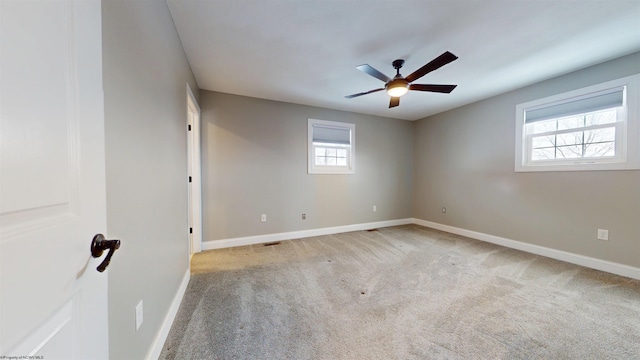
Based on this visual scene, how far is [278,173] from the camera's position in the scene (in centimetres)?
374

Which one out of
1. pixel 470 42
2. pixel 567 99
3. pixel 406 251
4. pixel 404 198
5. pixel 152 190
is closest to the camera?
pixel 152 190

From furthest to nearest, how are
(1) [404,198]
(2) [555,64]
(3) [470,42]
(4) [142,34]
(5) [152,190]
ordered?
(1) [404,198]
(2) [555,64]
(3) [470,42]
(5) [152,190]
(4) [142,34]

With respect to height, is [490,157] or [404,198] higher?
[490,157]

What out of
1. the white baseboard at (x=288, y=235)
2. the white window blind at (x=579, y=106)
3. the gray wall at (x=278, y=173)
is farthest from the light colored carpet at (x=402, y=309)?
the white window blind at (x=579, y=106)

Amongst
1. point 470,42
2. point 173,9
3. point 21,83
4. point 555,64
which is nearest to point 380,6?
point 470,42

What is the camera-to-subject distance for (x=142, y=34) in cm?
126

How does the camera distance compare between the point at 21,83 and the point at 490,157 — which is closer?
the point at 21,83

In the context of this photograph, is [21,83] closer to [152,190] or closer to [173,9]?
[152,190]

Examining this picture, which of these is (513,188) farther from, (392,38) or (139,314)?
(139,314)

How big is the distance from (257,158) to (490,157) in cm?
388

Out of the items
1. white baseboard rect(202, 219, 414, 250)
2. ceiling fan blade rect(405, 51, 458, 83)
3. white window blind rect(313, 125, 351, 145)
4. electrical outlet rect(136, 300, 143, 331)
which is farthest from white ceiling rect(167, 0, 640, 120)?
white baseboard rect(202, 219, 414, 250)

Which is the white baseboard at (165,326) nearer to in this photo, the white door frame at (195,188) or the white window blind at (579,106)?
the white door frame at (195,188)

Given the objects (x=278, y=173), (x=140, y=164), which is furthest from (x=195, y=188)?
(x=140, y=164)

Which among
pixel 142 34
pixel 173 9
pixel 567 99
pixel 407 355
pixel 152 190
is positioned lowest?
pixel 407 355
